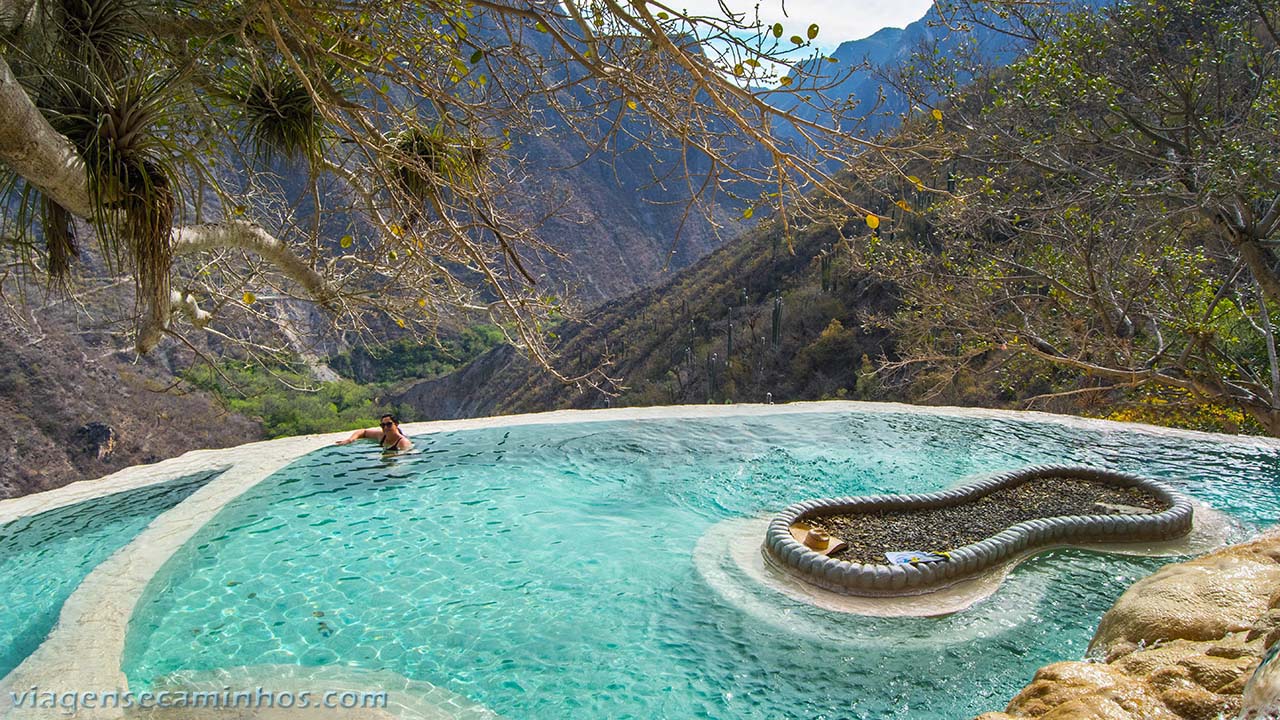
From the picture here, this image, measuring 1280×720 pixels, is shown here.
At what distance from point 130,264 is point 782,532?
3.78m

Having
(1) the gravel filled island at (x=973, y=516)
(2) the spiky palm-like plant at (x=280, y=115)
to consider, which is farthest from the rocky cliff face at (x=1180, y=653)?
(2) the spiky palm-like plant at (x=280, y=115)

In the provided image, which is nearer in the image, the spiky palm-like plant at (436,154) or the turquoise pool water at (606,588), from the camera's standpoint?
the spiky palm-like plant at (436,154)

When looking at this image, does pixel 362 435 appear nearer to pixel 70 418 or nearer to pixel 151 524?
pixel 151 524

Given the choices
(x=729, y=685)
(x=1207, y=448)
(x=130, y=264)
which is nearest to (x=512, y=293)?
(x=130, y=264)

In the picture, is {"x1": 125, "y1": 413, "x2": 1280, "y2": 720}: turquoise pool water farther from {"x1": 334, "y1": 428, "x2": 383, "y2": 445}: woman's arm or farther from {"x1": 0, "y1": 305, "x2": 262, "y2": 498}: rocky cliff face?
{"x1": 0, "y1": 305, "x2": 262, "y2": 498}: rocky cliff face

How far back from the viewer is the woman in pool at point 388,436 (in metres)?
7.57

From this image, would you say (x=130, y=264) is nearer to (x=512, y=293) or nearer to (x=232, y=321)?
(x=512, y=293)

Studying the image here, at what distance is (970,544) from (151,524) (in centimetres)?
536

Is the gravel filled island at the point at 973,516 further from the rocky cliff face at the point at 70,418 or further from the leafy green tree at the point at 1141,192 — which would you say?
the rocky cliff face at the point at 70,418

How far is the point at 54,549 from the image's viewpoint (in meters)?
5.14

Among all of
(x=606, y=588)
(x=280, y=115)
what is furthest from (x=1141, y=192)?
(x=280, y=115)

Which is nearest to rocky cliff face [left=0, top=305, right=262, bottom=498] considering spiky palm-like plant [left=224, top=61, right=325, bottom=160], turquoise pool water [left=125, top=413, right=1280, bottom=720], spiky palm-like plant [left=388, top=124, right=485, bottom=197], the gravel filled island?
turquoise pool water [left=125, top=413, right=1280, bottom=720]

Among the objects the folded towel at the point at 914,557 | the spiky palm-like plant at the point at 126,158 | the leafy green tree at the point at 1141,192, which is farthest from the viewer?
the leafy green tree at the point at 1141,192

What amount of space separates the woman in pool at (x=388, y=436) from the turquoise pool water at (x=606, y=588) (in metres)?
0.23
